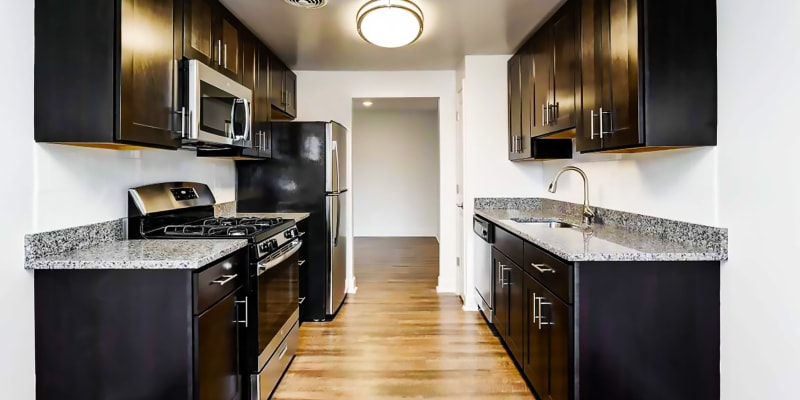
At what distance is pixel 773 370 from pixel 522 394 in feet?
3.99

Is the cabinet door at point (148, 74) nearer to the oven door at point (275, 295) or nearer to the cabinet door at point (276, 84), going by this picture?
the oven door at point (275, 295)

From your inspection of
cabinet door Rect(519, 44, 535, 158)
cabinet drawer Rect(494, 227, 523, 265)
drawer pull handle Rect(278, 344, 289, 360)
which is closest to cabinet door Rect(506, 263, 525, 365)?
cabinet drawer Rect(494, 227, 523, 265)

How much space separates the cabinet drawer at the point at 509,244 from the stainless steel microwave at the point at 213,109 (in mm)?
1769

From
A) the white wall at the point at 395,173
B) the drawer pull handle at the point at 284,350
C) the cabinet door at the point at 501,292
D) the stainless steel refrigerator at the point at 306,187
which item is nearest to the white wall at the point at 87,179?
the stainless steel refrigerator at the point at 306,187

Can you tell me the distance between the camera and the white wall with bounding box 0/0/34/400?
5.56ft

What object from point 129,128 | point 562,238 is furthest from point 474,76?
point 129,128

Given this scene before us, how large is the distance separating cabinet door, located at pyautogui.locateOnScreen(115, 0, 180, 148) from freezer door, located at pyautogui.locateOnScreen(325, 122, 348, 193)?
5.50ft

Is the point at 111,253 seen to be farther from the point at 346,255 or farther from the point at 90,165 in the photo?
the point at 346,255

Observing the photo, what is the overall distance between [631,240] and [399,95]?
10.2ft

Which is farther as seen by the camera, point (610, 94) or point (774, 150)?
point (610, 94)

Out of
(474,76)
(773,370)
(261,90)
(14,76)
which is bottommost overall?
(773,370)

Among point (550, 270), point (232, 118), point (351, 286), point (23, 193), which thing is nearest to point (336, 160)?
point (232, 118)

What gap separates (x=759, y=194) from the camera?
176 cm

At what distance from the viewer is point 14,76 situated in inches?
68.4
